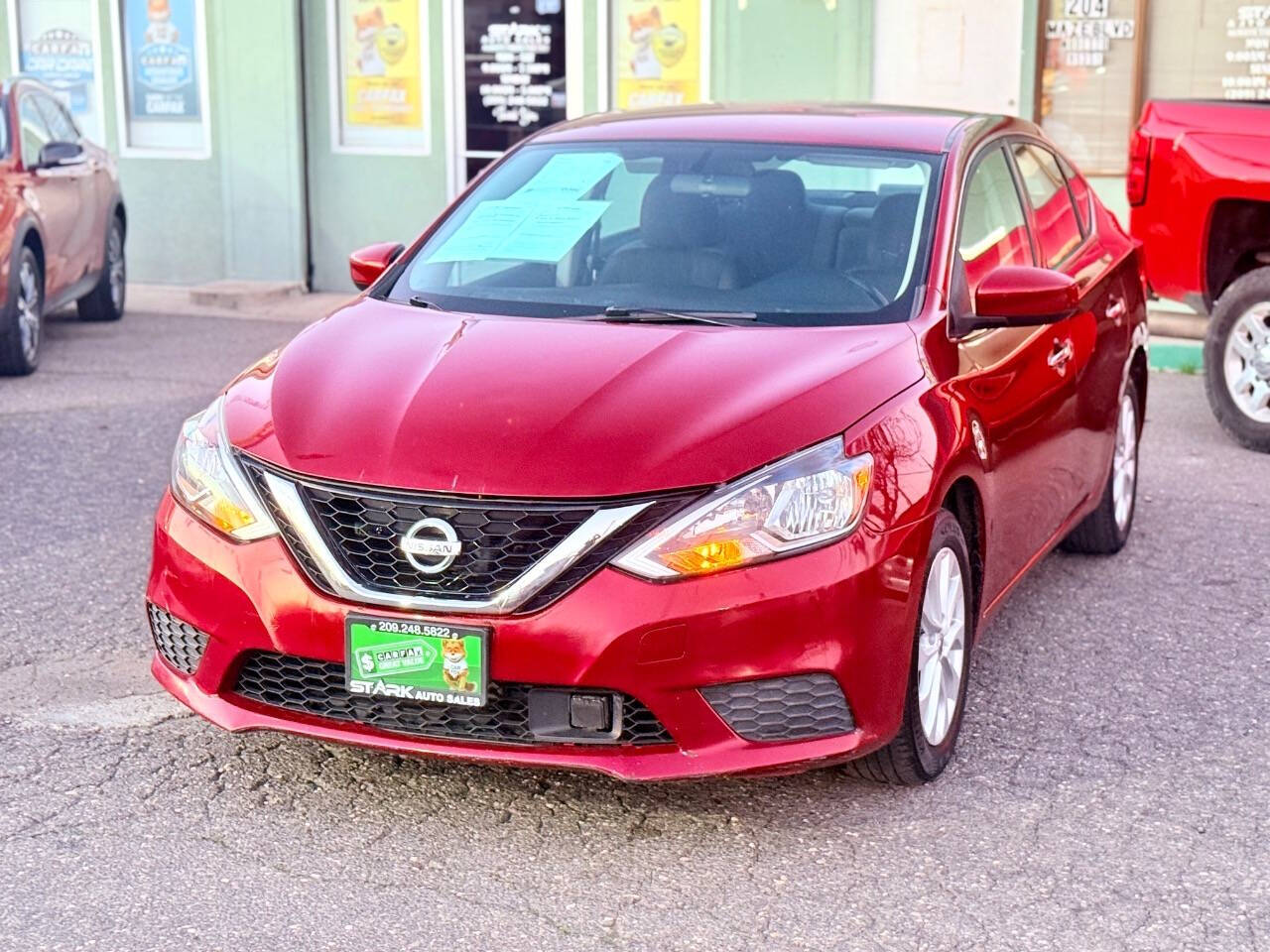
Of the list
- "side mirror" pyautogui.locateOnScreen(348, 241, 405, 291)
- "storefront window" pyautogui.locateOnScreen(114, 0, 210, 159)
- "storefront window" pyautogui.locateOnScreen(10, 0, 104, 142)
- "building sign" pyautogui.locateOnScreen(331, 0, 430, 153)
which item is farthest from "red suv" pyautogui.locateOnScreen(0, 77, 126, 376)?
"side mirror" pyautogui.locateOnScreen(348, 241, 405, 291)

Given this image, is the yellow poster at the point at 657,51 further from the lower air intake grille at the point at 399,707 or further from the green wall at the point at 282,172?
the lower air intake grille at the point at 399,707

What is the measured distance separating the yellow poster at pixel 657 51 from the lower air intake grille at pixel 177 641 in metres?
8.75

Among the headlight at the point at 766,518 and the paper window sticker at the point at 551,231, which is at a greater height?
the paper window sticker at the point at 551,231

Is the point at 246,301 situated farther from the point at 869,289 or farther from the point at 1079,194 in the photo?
the point at 869,289

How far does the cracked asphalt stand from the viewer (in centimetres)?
368

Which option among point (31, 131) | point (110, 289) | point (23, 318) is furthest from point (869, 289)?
point (110, 289)

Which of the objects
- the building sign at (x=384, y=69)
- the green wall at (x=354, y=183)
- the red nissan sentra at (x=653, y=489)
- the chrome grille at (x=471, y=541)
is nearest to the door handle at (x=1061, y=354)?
the red nissan sentra at (x=653, y=489)

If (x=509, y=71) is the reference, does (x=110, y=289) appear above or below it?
below

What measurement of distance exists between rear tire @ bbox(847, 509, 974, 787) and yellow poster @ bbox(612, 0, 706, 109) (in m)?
8.62

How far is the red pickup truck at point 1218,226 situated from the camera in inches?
324

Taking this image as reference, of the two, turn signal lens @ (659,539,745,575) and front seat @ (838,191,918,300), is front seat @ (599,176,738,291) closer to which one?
front seat @ (838,191,918,300)

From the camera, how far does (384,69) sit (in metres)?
13.5

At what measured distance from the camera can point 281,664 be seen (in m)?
4.13

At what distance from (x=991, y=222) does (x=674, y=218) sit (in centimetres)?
92
